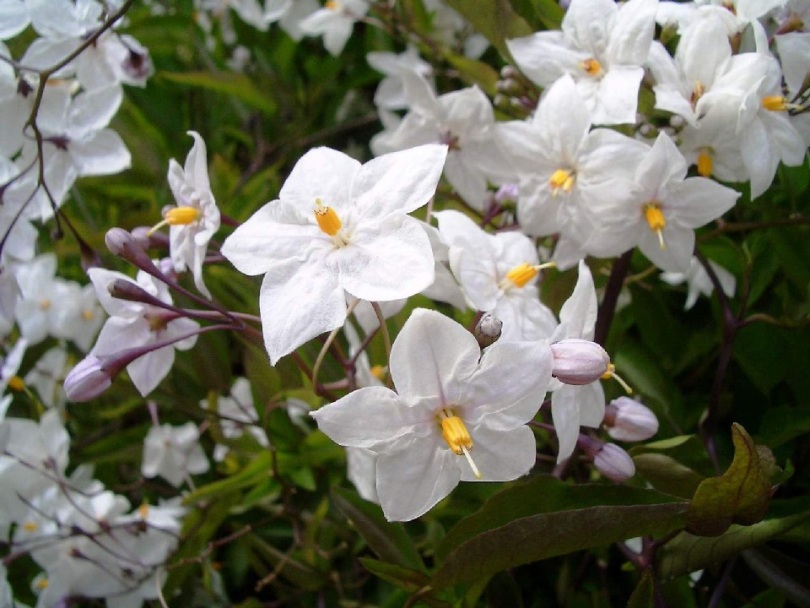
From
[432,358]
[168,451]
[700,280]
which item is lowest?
[168,451]

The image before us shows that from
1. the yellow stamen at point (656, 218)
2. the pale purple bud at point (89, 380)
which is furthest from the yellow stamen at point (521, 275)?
the pale purple bud at point (89, 380)

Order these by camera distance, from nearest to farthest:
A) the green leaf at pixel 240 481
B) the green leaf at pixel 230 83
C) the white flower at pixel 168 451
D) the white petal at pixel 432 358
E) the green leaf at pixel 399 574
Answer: the white petal at pixel 432 358 < the green leaf at pixel 399 574 < the green leaf at pixel 240 481 < the white flower at pixel 168 451 < the green leaf at pixel 230 83

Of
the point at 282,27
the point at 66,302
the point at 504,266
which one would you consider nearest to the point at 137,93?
the point at 282,27

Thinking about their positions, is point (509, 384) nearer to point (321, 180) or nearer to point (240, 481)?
point (321, 180)

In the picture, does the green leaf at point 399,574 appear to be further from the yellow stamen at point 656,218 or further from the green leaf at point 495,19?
the green leaf at point 495,19

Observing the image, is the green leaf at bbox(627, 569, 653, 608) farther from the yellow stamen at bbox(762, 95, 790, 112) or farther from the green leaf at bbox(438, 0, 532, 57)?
the green leaf at bbox(438, 0, 532, 57)

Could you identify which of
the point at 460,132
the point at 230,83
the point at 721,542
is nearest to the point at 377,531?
the point at 721,542
